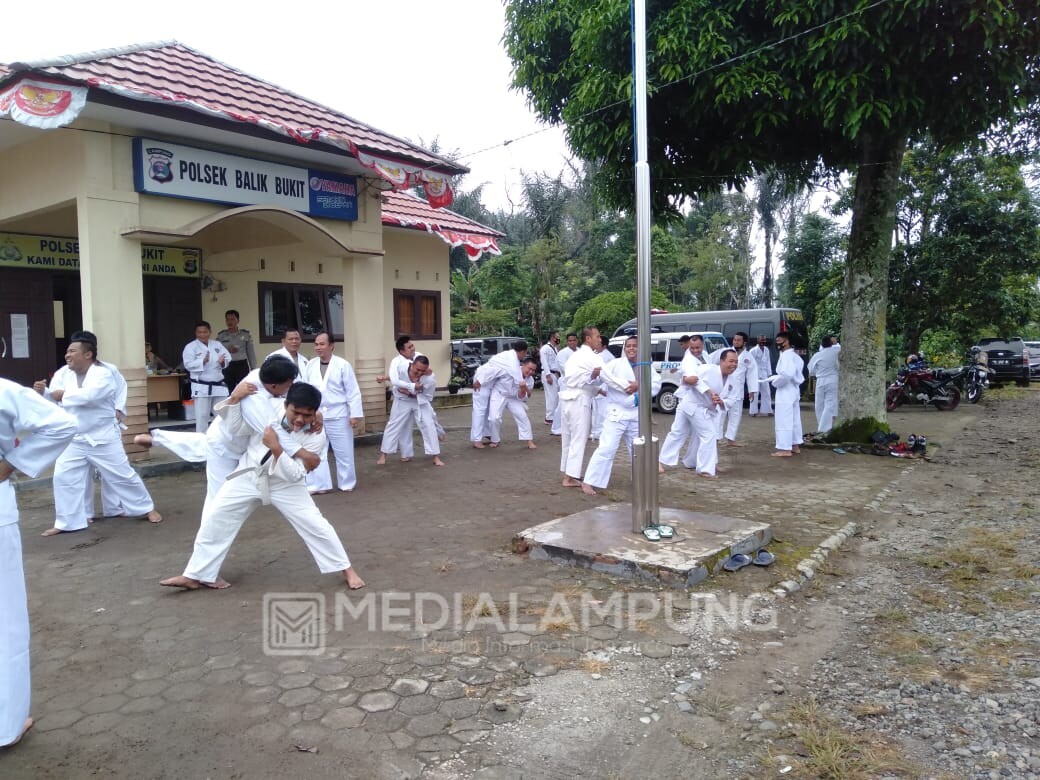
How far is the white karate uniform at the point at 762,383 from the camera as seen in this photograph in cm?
1528

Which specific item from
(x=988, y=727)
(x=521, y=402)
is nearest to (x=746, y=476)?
(x=521, y=402)

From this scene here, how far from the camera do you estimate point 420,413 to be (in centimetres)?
945

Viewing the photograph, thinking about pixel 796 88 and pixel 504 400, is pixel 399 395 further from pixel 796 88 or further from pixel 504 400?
pixel 796 88

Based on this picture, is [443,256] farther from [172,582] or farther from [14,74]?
[172,582]

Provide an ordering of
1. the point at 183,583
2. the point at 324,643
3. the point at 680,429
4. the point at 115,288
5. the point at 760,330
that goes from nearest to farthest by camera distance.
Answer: the point at 324,643 → the point at 183,583 → the point at 115,288 → the point at 680,429 → the point at 760,330

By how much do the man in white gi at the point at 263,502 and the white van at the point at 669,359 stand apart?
10596mm

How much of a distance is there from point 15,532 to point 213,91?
757 cm

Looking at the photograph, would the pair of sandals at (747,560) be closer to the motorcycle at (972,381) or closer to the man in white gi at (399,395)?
the man in white gi at (399,395)

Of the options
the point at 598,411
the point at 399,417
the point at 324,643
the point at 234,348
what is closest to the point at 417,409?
the point at 399,417

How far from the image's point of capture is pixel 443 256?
16266mm

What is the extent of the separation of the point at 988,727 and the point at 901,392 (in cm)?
1436

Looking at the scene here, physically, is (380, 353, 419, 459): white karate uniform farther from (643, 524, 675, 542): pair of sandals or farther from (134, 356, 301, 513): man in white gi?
(643, 524, 675, 542): pair of sandals

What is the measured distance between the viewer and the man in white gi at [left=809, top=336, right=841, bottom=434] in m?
12.0
